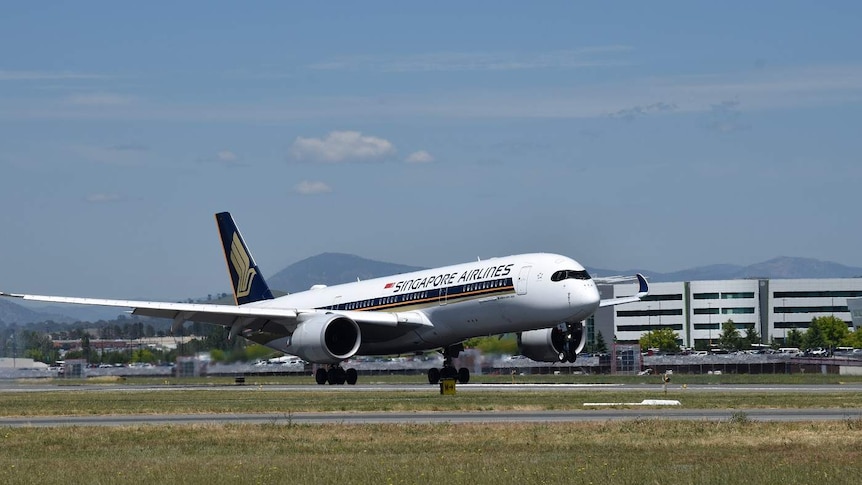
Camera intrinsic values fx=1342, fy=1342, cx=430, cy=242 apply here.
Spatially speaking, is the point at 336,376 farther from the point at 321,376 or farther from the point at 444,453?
the point at 444,453

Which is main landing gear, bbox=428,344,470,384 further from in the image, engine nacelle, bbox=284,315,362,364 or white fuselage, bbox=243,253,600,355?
engine nacelle, bbox=284,315,362,364

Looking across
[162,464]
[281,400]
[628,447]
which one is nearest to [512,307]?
[281,400]

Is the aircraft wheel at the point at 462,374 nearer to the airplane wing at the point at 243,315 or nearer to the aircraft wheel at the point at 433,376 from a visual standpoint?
the aircraft wheel at the point at 433,376

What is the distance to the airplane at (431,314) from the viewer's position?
56.9 m

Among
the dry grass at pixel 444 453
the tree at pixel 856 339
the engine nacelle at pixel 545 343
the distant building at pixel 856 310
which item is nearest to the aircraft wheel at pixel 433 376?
the engine nacelle at pixel 545 343

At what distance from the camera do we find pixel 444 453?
26766mm

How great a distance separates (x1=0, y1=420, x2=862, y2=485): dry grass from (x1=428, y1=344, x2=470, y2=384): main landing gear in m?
31.3

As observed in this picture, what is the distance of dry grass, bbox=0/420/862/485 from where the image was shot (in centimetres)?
2253

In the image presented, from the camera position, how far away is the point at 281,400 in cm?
4900

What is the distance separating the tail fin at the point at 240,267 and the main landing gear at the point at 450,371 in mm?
14493

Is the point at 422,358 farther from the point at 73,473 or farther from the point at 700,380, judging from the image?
the point at 73,473

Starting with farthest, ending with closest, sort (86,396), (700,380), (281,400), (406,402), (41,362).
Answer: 1. (41,362)
2. (700,380)
3. (86,396)
4. (281,400)
5. (406,402)

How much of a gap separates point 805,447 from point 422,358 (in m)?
45.4

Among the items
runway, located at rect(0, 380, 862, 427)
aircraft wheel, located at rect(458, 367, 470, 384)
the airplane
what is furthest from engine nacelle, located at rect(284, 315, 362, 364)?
runway, located at rect(0, 380, 862, 427)
